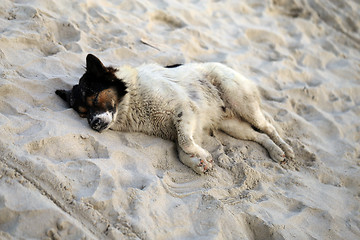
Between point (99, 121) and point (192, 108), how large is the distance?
124 centimetres

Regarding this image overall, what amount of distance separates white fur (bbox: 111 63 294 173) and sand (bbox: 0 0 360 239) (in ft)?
0.56

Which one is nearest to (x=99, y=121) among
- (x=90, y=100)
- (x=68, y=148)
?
(x=90, y=100)

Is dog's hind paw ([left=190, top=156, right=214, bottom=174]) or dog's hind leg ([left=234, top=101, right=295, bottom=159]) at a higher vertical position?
dog's hind leg ([left=234, top=101, right=295, bottom=159])

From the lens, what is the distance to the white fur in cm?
388

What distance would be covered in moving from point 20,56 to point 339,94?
512cm

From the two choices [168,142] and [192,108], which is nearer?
[168,142]

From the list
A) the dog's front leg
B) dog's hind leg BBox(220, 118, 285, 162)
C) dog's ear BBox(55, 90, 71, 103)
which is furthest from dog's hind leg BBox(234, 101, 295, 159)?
dog's ear BBox(55, 90, 71, 103)

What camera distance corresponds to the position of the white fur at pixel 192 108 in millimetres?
3879

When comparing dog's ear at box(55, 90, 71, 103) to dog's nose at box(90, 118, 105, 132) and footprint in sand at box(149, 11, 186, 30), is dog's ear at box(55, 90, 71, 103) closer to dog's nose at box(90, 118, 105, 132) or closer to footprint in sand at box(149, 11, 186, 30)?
dog's nose at box(90, 118, 105, 132)

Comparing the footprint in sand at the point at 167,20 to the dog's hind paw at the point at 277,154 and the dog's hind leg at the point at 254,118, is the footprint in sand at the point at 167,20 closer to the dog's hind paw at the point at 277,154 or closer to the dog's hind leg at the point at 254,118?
the dog's hind leg at the point at 254,118

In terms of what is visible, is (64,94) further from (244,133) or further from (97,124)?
(244,133)

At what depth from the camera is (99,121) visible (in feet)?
11.4

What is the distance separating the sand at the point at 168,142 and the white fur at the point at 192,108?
0.17 m

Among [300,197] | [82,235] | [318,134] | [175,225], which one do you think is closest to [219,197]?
[175,225]
